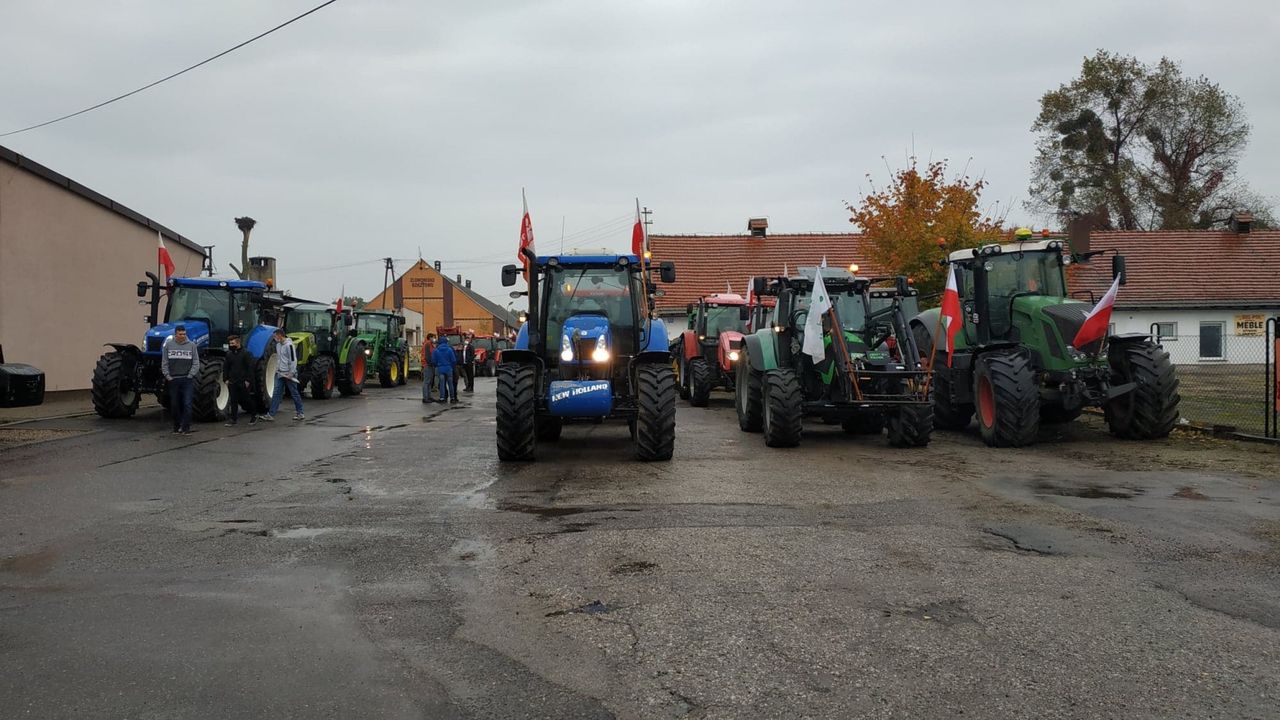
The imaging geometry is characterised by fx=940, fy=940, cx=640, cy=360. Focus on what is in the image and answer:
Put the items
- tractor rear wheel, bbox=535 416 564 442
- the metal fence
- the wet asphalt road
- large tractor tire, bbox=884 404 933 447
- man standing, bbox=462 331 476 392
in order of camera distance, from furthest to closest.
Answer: man standing, bbox=462 331 476 392 < tractor rear wheel, bbox=535 416 564 442 < the metal fence < large tractor tire, bbox=884 404 933 447 < the wet asphalt road

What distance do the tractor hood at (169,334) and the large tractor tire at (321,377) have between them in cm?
631

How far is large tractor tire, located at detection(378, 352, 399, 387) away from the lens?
3002 cm

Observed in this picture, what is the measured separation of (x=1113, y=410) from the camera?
12.8 m

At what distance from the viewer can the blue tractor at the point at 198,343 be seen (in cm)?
1595

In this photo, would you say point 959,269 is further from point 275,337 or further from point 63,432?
point 63,432

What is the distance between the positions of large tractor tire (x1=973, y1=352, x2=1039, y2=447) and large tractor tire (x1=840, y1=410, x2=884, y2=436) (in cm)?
174

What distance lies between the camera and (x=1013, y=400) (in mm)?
11922

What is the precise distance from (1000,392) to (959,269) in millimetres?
2709

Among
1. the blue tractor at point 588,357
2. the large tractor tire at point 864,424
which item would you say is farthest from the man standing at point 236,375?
Answer: the large tractor tire at point 864,424

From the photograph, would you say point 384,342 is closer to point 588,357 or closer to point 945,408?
point 945,408

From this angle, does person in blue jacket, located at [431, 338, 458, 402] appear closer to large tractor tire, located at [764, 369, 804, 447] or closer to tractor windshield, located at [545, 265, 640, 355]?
tractor windshield, located at [545, 265, 640, 355]

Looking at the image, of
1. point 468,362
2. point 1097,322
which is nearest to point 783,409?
point 1097,322

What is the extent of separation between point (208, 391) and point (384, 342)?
14147 mm

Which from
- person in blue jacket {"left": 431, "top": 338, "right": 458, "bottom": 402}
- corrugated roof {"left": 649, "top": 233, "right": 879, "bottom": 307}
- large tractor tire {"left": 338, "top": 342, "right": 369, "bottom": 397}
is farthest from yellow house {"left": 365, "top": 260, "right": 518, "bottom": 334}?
person in blue jacket {"left": 431, "top": 338, "right": 458, "bottom": 402}
